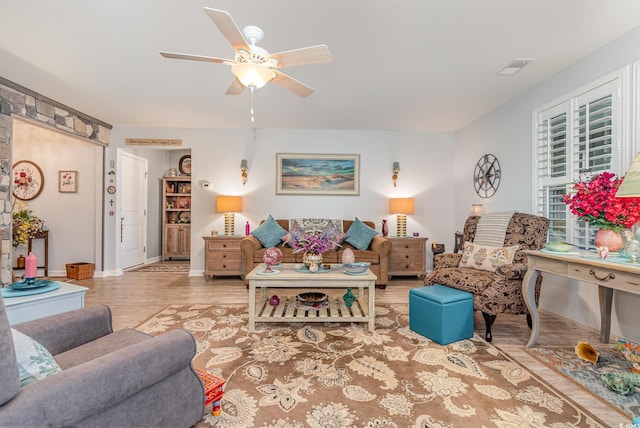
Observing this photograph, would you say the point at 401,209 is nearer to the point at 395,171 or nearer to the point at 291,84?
the point at 395,171

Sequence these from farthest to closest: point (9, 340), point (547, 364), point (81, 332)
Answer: point (547, 364) → point (81, 332) → point (9, 340)

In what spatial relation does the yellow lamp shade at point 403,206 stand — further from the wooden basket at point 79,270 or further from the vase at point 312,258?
the wooden basket at point 79,270

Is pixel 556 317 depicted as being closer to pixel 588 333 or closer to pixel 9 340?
pixel 588 333

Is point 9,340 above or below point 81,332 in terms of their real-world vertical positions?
above

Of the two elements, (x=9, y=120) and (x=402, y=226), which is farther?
(x=402, y=226)

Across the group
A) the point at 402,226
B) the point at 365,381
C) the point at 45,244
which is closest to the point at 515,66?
the point at 402,226

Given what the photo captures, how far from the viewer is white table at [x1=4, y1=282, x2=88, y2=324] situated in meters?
1.59

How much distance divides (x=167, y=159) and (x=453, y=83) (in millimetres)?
6157

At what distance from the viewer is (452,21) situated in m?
2.25

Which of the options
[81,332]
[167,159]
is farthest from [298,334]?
[167,159]

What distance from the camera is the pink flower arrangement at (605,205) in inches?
79.4

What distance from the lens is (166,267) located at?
5793 millimetres

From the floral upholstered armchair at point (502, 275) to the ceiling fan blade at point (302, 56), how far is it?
7.14 feet

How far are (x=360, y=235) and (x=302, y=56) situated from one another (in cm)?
302
